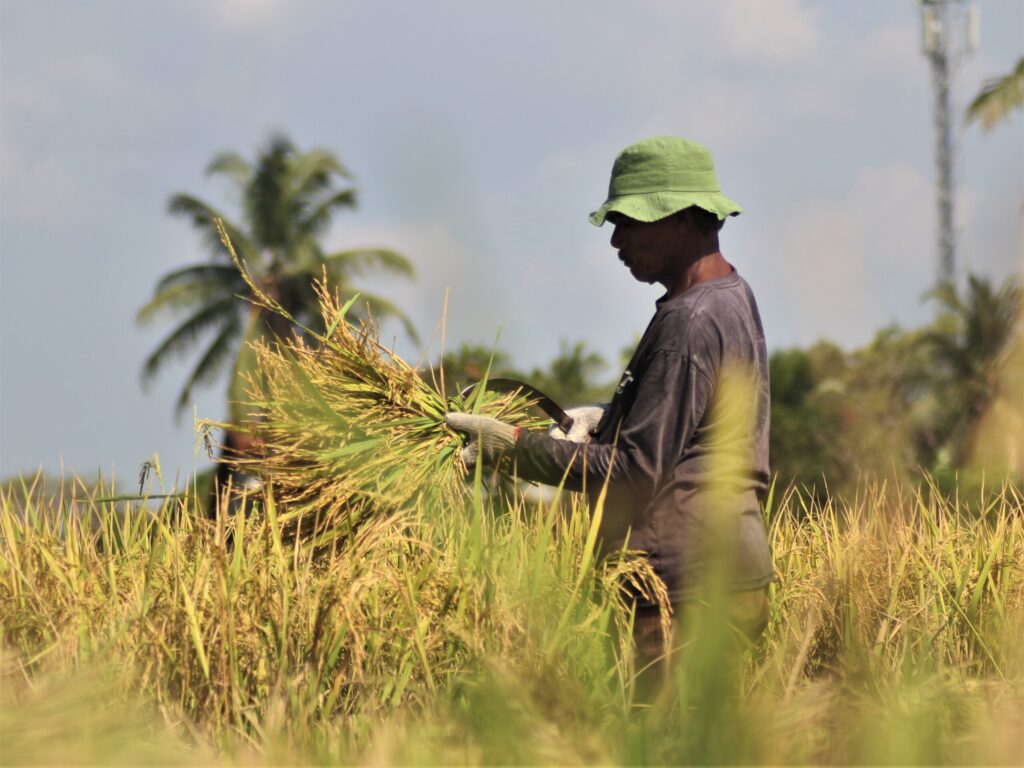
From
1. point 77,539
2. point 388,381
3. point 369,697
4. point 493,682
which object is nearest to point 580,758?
point 493,682

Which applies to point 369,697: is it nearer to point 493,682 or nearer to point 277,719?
point 277,719

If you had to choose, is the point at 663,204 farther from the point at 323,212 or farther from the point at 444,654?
the point at 323,212

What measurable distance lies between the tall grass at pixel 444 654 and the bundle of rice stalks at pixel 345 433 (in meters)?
0.10

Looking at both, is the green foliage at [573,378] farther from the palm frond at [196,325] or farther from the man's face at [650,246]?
the man's face at [650,246]

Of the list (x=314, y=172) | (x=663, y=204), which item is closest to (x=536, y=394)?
(x=663, y=204)

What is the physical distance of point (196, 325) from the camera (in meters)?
33.9

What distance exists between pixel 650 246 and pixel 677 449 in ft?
1.79

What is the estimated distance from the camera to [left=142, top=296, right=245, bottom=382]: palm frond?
110 ft

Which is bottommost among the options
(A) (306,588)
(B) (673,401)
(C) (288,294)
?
(A) (306,588)

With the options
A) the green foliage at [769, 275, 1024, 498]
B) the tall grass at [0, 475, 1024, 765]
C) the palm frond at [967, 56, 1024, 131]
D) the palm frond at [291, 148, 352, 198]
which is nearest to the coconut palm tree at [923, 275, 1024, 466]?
the green foliage at [769, 275, 1024, 498]

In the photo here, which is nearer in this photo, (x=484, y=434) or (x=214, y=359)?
(x=484, y=434)

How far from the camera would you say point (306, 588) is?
2818mm

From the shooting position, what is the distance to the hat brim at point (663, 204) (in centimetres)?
295

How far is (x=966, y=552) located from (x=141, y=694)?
9.04ft
